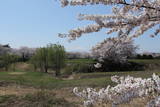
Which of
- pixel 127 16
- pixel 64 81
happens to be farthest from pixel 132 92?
pixel 64 81

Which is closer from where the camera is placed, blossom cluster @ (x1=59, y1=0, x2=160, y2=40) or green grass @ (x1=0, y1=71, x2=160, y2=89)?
blossom cluster @ (x1=59, y1=0, x2=160, y2=40)

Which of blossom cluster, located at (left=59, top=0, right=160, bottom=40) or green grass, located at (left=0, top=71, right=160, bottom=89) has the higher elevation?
blossom cluster, located at (left=59, top=0, right=160, bottom=40)

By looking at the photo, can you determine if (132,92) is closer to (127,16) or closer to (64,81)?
(127,16)

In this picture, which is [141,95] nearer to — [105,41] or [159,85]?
[159,85]

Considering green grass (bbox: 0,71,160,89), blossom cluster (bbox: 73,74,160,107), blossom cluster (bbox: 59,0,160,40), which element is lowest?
green grass (bbox: 0,71,160,89)

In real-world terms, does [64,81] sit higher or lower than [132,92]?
lower

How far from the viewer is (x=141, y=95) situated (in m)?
2.24

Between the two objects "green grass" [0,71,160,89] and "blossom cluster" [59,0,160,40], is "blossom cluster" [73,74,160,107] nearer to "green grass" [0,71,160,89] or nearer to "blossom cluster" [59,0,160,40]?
"blossom cluster" [59,0,160,40]

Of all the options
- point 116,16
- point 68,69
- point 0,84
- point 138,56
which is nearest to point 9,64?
point 68,69

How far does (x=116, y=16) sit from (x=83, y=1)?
55cm

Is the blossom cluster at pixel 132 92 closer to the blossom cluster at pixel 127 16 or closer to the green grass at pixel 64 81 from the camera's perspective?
the blossom cluster at pixel 127 16

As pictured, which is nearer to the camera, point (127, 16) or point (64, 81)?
point (127, 16)

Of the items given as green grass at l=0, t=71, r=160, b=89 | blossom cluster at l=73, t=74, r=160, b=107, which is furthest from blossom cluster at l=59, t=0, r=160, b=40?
green grass at l=0, t=71, r=160, b=89

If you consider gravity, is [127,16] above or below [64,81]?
above
